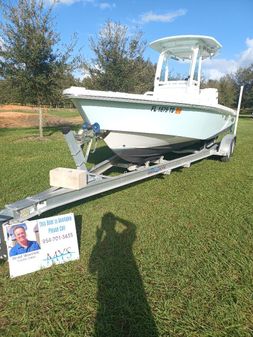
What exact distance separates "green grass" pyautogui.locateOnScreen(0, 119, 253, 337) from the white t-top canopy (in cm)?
342

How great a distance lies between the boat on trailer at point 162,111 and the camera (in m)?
4.24

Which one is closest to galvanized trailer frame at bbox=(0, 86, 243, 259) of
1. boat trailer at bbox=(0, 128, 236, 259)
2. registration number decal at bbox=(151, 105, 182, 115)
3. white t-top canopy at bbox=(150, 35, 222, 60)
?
boat trailer at bbox=(0, 128, 236, 259)

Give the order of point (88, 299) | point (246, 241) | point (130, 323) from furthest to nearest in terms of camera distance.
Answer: point (246, 241) < point (88, 299) < point (130, 323)

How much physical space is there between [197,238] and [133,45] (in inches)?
559

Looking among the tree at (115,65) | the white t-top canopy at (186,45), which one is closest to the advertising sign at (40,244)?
the white t-top canopy at (186,45)

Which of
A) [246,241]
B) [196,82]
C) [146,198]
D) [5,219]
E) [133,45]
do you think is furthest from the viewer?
[133,45]

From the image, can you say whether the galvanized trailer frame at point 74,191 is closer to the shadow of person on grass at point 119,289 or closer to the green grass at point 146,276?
the green grass at point 146,276

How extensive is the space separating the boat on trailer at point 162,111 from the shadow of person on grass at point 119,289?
5.44 ft

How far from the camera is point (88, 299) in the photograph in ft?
8.24

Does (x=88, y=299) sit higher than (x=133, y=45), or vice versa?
(x=133, y=45)

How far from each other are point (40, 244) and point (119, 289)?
2.86ft

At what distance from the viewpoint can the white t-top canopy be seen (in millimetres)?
6270

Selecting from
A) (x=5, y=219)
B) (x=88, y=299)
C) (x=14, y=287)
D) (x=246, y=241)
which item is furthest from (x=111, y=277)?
(x=246, y=241)

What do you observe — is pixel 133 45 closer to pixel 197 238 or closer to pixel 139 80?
pixel 139 80
